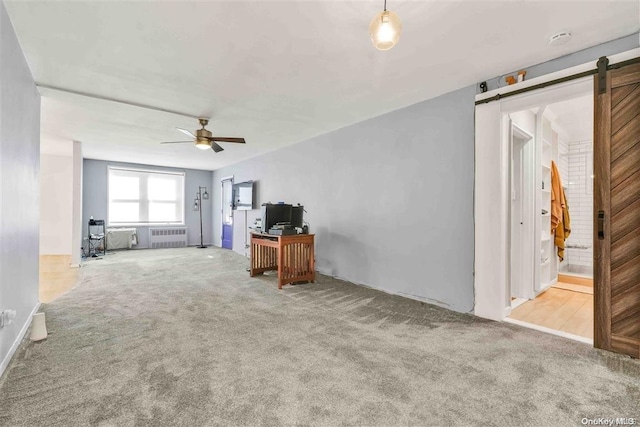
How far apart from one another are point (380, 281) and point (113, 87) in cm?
393

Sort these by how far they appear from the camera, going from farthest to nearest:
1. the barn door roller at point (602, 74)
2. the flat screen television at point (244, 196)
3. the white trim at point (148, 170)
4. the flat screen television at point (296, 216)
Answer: the white trim at point (148, 170) → the flat screen television at point (244, 196) → the flat screen television at point (296, 216) → the barn door roller at point (602, 74)

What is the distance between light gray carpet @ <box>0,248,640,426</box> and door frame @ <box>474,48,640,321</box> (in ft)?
0.91

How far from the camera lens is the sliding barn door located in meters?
2.05

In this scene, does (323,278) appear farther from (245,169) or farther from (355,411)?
(245,169)

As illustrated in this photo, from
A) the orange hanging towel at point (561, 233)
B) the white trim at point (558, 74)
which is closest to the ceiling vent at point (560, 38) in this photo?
the white trim at point (558, 74)

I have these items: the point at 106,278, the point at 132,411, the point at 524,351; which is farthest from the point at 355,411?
the point at 106,278

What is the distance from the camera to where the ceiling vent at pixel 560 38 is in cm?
209

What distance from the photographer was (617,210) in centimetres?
212

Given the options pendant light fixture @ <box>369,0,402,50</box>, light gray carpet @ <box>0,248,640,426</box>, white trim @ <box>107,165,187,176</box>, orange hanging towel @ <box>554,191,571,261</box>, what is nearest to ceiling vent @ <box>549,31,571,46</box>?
pendant light fixture @ <box>369,0,402,50</box>

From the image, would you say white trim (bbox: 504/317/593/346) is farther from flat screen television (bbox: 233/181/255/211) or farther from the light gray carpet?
flat screen television (bbox: 233/181/255/211)

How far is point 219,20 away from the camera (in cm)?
196

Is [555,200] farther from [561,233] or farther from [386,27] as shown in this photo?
[386,27]

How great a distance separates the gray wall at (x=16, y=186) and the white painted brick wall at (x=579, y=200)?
7.19m

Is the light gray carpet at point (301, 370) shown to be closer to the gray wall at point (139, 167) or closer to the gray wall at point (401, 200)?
the gray wall at point (401, 200)
